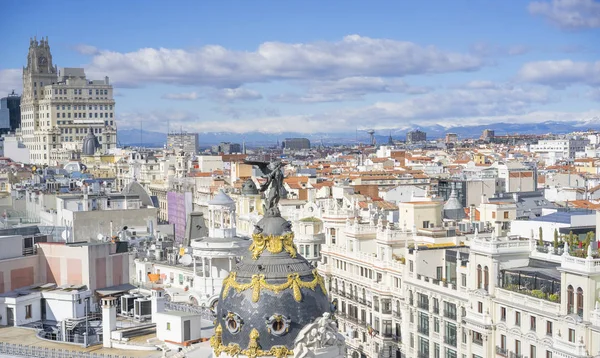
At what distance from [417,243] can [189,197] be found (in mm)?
74112

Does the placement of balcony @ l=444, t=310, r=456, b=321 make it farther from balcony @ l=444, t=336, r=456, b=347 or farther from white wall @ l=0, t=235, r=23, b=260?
white wall @ l=0, t=235, r=23, b=260

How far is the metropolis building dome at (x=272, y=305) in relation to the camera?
93.7 ft

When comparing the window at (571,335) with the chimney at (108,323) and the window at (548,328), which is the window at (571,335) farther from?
the chimney at (108,323)

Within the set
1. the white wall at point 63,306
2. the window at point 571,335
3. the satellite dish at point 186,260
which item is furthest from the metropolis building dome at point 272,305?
the satellite dish at point 186,260

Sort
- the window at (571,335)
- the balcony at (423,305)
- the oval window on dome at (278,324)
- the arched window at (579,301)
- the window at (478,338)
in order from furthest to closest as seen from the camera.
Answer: the balcony at (423,305) < the window at (478,338) < the window at (571,335) < the arched window at (579,301) < the oval window on dome at (278,324)

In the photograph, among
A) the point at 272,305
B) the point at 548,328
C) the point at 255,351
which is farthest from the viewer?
the point at 548,328

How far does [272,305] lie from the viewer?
28.7 m

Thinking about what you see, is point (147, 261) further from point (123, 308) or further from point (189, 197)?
point (189, 197)

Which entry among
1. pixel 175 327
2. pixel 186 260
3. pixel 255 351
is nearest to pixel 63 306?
pixel 175 327

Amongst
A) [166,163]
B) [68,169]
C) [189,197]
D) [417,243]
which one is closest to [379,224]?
[417,243]

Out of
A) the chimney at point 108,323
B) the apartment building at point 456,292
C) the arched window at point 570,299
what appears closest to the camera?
the chimney at point 108,323

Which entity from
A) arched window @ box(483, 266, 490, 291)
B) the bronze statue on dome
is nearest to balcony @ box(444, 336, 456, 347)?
arched window @ box(483, 266, 490, 291)

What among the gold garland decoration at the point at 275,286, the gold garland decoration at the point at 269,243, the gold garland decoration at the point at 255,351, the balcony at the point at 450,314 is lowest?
the balcony at the point at 450,314

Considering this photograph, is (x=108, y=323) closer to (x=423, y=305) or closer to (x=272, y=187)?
(x=272, y=187)
